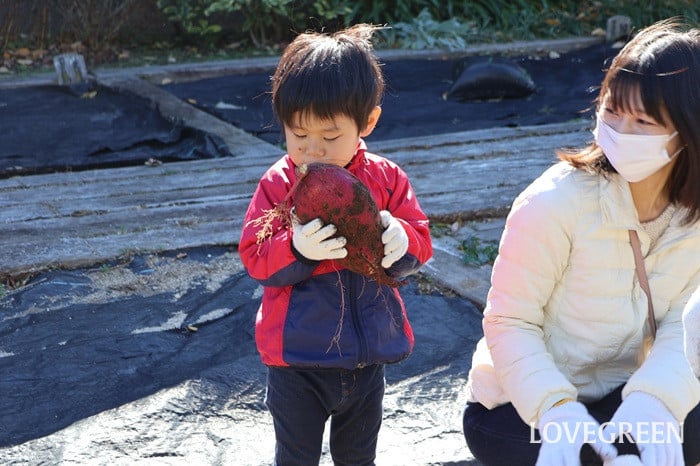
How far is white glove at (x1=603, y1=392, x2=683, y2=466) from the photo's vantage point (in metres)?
2.01

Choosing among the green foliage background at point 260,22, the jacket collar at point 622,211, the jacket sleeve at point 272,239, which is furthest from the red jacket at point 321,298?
the green foliage background at point 260,22

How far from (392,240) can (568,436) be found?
549 mm

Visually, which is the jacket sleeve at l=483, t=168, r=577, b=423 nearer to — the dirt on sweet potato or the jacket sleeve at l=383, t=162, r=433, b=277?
the jacket sleeve at l=383, t=162, r=433, b=277

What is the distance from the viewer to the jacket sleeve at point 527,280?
7.11 feet

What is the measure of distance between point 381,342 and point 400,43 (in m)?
7.95

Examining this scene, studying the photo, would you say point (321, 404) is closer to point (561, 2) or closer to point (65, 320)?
point (65, 320)

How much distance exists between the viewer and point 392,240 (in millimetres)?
2096

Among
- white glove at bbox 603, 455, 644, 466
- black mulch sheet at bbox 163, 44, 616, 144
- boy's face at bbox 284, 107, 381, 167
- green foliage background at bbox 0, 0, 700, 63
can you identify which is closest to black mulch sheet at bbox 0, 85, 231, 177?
black mulch sheet at bbox 163, 44, 616, 144

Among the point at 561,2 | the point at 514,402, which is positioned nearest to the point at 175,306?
the point at 514,402

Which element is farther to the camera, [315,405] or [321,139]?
[315,405]

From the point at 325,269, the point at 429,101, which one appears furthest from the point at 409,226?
the point at 429,101

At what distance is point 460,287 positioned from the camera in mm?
3672

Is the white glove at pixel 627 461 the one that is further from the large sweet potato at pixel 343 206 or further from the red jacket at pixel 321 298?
the large sweet potato at pixel 343 206

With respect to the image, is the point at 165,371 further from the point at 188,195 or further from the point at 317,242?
the point at 188,195
